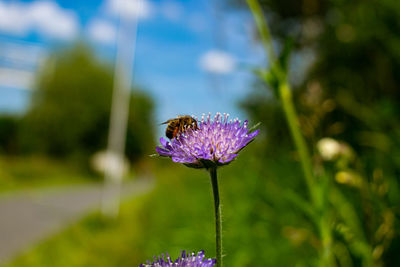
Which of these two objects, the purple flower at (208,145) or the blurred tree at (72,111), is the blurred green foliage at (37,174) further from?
the purple flower at (208,145)

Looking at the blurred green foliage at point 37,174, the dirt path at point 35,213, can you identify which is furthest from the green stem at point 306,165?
the blurred green foliage at point 37,174

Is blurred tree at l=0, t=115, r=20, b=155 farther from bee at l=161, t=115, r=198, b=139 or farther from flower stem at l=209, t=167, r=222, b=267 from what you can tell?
flower stem at l=209, t=167, r=222, b=267

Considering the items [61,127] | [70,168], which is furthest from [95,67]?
[70,168]

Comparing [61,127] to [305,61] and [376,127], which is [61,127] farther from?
[376,127]

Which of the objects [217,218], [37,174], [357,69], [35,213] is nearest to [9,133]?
[37,174]

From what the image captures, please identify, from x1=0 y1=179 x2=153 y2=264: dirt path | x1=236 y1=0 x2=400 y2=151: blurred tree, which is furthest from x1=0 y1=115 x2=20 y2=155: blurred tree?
x1=236 y1=0 x2=400 y2=151: blurred tree
